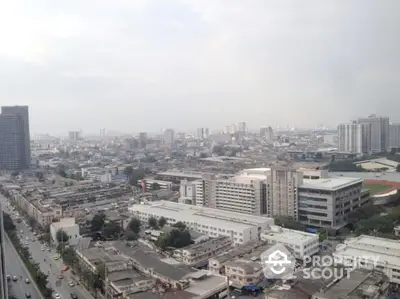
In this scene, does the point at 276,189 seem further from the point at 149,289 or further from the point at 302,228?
the point at 149,289

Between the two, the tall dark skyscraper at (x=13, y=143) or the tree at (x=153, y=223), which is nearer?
the tree at (x=153, y=223)

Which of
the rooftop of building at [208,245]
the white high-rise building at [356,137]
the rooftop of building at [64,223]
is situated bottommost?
the rooftop of building at [208,245]

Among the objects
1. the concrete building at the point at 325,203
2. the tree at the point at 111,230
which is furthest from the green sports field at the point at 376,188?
the tree at the point at 111,230

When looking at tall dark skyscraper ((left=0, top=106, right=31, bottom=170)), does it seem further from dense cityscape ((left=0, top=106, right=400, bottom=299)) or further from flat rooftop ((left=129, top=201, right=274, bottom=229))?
flat rooftop ((left=129, top=201, right=274, bottom=229))

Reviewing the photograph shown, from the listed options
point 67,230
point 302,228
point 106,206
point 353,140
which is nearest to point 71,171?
point 106,206

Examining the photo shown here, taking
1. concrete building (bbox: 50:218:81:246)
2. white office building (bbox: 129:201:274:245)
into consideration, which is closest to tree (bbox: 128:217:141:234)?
white office building (bbox: 129:201:274:245)

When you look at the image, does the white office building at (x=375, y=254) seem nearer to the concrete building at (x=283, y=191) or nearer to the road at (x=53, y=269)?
the concrete building at (x=283, y=191)

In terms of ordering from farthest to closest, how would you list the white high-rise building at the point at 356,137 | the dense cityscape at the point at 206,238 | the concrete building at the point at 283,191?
the white high-rise building at the point at 356,137 → the concrete building at the point at 283,191 → the dense cityscape at the point at 206,238
